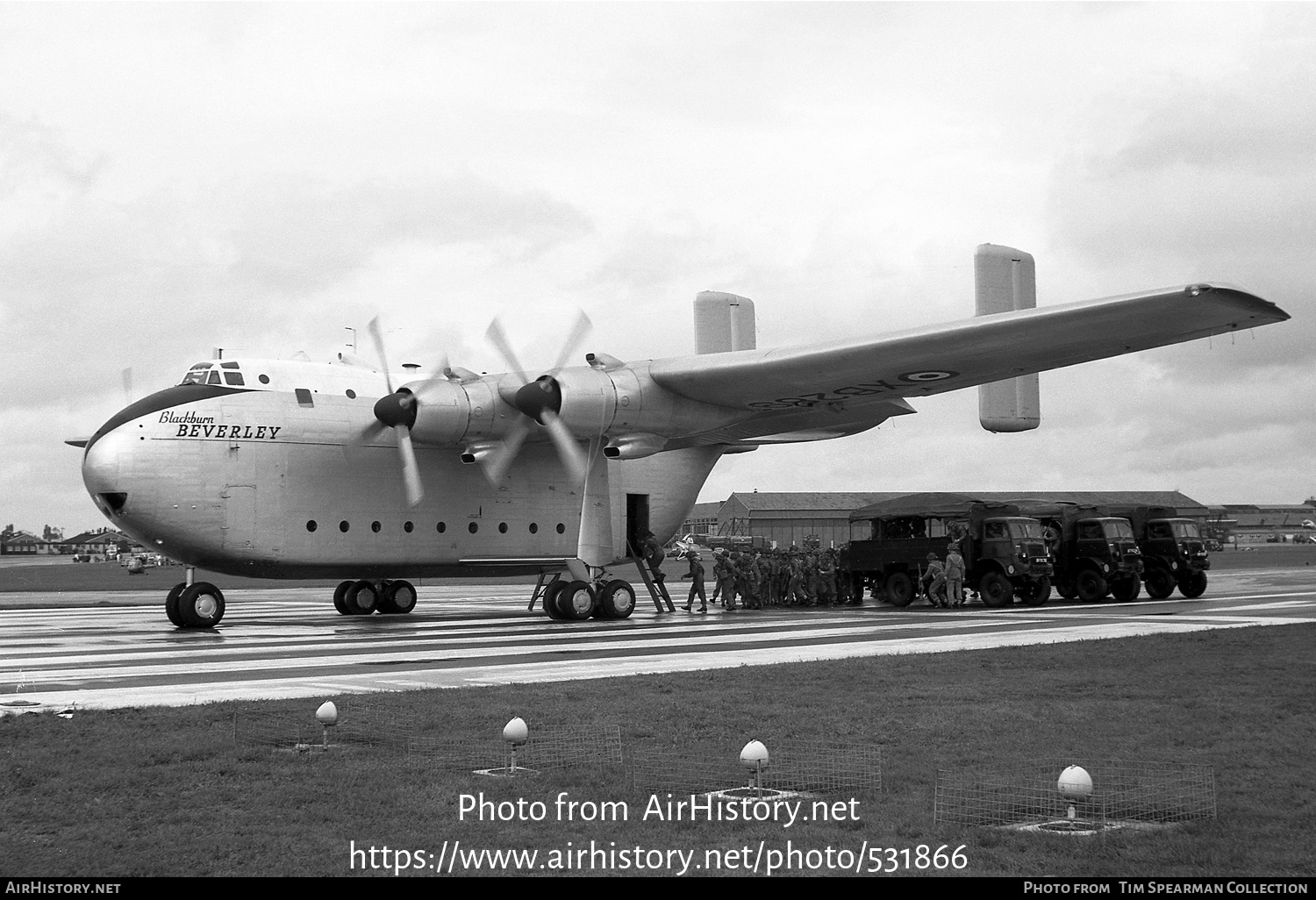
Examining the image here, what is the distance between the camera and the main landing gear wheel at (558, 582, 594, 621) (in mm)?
23031

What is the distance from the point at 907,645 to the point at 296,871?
1241 centimetres

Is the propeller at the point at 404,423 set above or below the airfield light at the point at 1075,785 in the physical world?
above

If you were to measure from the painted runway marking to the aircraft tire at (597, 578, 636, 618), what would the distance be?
0.25m

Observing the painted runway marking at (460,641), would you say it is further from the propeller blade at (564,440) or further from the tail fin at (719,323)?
the tail fin at (719,323)

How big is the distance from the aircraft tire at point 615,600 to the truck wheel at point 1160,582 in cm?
1419

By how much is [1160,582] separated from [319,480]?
20.3 meters

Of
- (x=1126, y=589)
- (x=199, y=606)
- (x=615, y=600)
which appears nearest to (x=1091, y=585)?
(x=1126, y=589)

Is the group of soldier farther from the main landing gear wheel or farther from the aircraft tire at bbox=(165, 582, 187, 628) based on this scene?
the aircraft tire at bbox=(165, 582, 187, 628)

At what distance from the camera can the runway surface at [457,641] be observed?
496 inches

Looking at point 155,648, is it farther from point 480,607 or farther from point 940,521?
point 940,521

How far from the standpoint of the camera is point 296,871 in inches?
212

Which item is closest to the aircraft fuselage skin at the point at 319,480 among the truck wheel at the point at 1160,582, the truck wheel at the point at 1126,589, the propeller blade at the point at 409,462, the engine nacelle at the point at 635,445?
the engine nacelle at the point at 635,445

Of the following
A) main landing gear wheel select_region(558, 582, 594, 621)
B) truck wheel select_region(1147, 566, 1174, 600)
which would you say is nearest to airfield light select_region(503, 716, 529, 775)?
main landing gear wheel select_region(558, 582, 594, 621)

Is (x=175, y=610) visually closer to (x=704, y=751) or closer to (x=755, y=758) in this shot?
(x=704, y=751)
